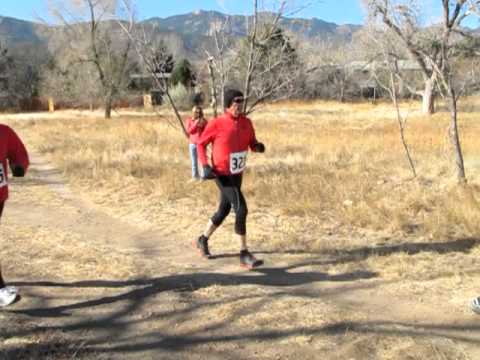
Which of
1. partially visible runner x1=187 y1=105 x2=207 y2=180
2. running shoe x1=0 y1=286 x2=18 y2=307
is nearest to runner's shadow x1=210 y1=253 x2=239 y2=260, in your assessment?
running shoe x1=0 y1=286 x2=18 y2=307

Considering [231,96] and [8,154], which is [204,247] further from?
[8,154]

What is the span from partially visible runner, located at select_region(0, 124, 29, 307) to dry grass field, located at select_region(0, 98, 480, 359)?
332 mm

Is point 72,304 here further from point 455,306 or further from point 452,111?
point 452,111

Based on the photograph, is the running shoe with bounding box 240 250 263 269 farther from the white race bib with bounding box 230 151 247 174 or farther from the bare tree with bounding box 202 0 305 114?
the bare tree with bounding box 202 0 305 114

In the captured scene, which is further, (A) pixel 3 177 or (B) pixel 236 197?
(B) pixel 236 197

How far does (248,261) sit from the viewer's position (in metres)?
5.82

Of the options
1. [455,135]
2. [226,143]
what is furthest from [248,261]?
[455,135]

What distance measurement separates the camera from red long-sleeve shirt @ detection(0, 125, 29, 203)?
184 inches

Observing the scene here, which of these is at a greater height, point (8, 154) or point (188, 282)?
point (8, 154)

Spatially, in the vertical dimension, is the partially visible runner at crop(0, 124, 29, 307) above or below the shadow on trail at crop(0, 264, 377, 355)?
above

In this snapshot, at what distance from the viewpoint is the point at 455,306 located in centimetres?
473

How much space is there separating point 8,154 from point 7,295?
1182 millimetres

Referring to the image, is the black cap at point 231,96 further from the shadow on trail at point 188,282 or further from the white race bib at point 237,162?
the shadow on trail at point 188,282

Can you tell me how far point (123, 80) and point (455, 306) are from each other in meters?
46.8
